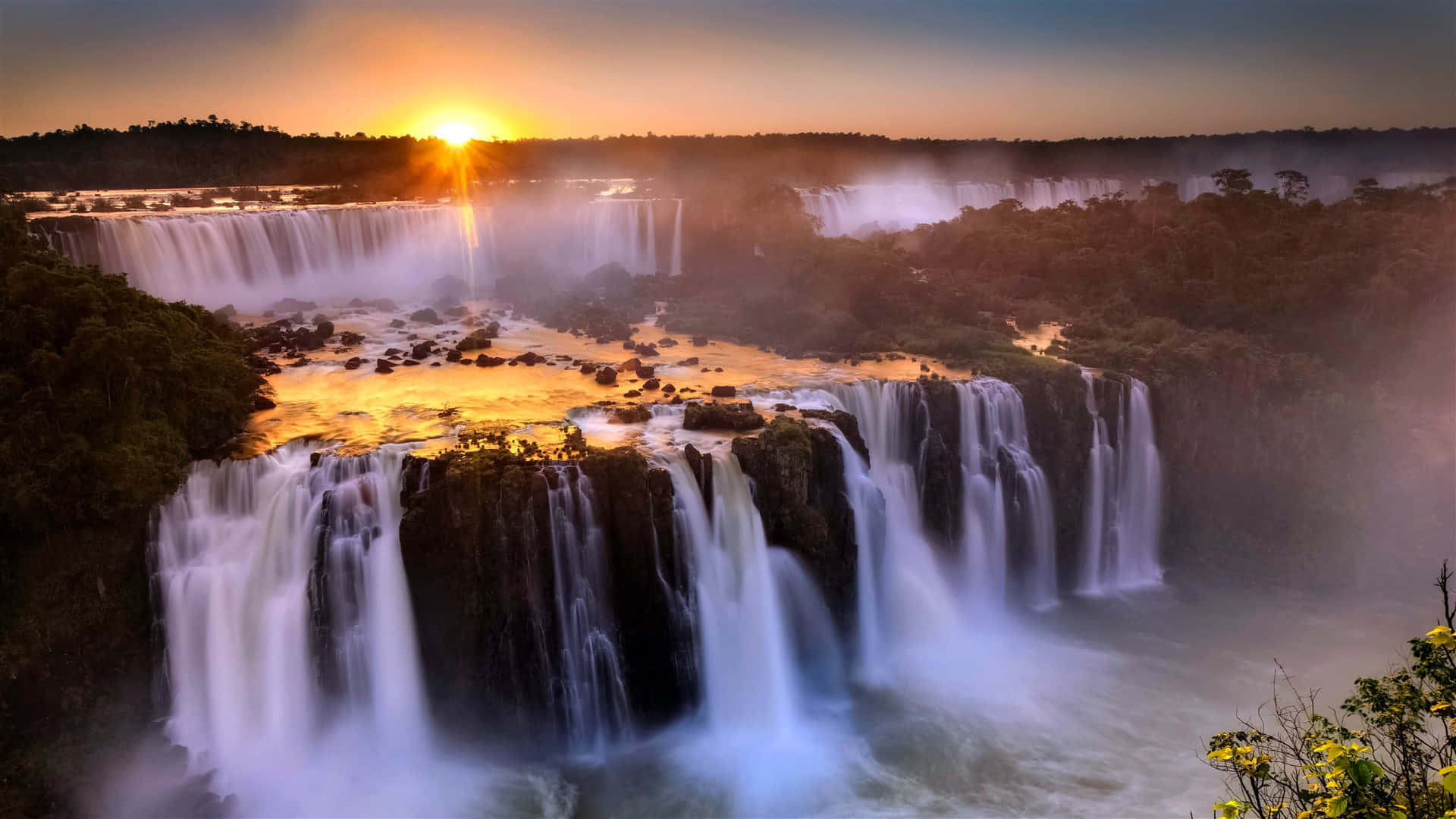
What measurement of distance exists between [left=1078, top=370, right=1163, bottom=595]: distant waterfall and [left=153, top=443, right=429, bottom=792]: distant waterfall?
1780 centimetres

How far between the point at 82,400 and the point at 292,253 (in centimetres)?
2142

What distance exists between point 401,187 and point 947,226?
31539 millimetres

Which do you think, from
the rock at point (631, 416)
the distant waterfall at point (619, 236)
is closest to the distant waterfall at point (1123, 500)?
the rock at point (631, 416)

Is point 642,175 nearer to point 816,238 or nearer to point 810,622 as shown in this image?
point 816,238

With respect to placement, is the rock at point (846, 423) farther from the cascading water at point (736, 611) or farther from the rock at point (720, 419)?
the cascading water at point (736, 611)

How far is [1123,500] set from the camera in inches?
983

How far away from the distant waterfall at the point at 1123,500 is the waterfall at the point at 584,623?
45.7ft

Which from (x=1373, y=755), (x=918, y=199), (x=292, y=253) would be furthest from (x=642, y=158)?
(x=1373, y=755)

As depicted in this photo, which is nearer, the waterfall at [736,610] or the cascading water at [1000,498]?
the waterfall at [736,610]

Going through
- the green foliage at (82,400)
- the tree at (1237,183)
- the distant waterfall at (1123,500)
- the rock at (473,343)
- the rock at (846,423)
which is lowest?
the distant waterfall at (1123,500)

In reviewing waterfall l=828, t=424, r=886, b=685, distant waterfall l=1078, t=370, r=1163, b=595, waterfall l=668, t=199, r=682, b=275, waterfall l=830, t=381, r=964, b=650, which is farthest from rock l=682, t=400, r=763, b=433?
waterfall l=668, t=199, r=682, b=275

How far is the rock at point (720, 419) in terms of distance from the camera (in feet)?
63.8

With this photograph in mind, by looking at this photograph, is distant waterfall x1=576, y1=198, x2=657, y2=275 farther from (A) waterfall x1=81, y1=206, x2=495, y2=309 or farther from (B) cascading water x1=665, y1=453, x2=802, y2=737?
(B) cascading water x1=665, y1=453, x2=802, y2=737

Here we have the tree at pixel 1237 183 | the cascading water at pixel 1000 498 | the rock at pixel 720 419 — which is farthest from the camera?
the tree at pixel 1237 183
